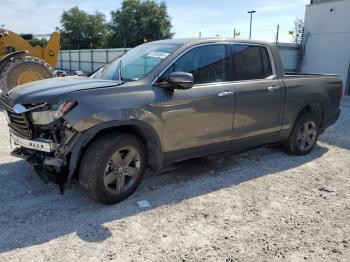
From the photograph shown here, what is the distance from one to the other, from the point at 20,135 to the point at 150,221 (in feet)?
5.84

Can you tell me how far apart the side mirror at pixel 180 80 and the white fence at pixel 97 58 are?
1393 cm

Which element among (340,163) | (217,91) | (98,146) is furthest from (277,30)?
(98,146)

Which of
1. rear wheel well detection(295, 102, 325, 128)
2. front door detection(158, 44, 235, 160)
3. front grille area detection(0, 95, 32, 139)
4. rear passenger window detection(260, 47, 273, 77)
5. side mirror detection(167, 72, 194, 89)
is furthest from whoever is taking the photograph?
rear wheel well detection(295, 102, 325, 128)

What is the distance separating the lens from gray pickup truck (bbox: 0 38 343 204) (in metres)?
3.79

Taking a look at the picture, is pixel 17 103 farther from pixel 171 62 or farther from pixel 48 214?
pixel 171 62

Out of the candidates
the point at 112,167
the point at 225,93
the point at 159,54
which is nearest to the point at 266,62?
the point at 225,93

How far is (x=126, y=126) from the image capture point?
410cm

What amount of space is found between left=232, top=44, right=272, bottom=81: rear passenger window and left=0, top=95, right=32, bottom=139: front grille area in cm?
271

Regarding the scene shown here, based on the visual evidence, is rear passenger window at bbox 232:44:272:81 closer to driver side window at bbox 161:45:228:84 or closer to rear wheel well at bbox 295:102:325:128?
driver side window at bbox 161:45:228:84

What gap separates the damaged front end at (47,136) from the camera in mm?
3723

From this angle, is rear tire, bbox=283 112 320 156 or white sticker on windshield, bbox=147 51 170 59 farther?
rear tire, bbox=283 112 320 156

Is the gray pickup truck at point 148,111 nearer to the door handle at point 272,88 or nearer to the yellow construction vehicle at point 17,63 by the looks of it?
the door handle at point 272,88

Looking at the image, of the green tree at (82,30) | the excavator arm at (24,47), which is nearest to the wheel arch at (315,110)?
the excavator arm at (24,47)

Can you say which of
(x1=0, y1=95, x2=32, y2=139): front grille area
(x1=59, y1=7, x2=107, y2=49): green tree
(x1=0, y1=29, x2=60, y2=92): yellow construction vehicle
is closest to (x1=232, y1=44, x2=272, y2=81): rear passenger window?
(x1=0, y1=95, x2=32, y2=139): front grille area
